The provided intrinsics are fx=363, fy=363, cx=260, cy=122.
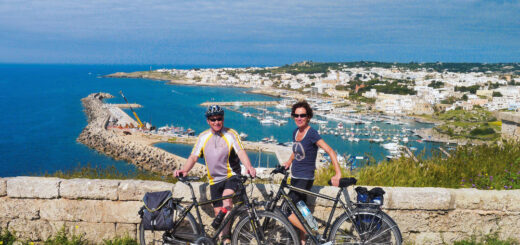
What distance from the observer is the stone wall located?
322 centimetres

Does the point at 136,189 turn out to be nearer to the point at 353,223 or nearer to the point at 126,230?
the point at 126,230

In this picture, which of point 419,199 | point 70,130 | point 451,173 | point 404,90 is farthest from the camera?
point 404,90

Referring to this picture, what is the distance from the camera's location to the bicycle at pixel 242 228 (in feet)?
8.88

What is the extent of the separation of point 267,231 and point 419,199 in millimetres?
1411

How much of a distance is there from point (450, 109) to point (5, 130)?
91147 mm

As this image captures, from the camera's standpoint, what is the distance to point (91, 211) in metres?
3.38

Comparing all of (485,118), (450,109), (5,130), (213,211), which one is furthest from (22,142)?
(450,109)

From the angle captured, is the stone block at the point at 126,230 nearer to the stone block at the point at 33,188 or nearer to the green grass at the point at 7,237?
the stone block at the point at 33,188

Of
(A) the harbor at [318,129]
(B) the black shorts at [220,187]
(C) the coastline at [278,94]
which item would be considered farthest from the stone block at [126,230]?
(A) the harbor at [318,129]

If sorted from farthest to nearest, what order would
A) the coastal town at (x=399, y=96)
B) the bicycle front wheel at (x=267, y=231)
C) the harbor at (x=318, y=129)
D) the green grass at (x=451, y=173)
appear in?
the coastal town at (x=399, y=96), the harbor at (x=318, y=129), the green grass at (x=451, y=173), the bicycle front wheel at (x=267, y=231)

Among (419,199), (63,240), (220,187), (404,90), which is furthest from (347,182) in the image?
(404,90)

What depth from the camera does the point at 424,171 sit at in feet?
13.2

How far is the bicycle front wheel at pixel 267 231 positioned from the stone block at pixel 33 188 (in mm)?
1846

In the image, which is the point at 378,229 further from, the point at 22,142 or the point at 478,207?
the point at 22,142
